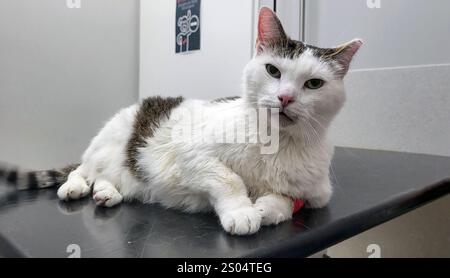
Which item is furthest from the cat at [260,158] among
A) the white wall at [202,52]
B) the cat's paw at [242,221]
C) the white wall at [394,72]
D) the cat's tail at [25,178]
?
the white wall at [394,72]

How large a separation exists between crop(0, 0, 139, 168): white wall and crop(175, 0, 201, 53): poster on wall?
0.39 metres

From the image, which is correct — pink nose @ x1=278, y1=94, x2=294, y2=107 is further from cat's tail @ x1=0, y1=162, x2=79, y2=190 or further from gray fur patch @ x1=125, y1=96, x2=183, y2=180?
cat's tail @ x1=0, y1=162, x2=79, y2=190

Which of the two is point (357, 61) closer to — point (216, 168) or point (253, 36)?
point (253, 36)

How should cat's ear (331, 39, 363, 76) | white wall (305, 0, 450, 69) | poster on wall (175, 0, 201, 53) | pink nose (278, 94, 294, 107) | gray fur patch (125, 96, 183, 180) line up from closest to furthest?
pink nose (278, 94, 294, 107)
cat's ear (331, 39, 363, 76)
gray fur patch (125, 96, 183, 180)
white wall (305, 0, 450, 69)
poster on wall (175, 0, 201, 53)

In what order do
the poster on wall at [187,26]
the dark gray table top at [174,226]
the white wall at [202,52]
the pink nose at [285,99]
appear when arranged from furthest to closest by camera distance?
the poster on wall at [187,26], the white wall at [202,52], the pink nose at [285,99], the dark gray table top at [174,226]

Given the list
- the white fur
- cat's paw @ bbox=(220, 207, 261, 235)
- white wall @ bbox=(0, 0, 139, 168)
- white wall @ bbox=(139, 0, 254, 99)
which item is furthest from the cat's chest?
white wall @ bbox=(0, 0, 139, 168)

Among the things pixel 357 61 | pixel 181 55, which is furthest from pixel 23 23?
pixel 357 61

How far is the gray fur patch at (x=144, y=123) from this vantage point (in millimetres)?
865

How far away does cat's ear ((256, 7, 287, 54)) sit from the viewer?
75 centimetres

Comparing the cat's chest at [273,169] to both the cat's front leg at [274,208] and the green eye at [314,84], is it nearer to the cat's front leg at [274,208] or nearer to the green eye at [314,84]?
the cat's front leg at [274,208]

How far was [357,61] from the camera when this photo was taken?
1577 mm

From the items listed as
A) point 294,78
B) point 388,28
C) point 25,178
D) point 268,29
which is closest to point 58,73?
point 25,178
